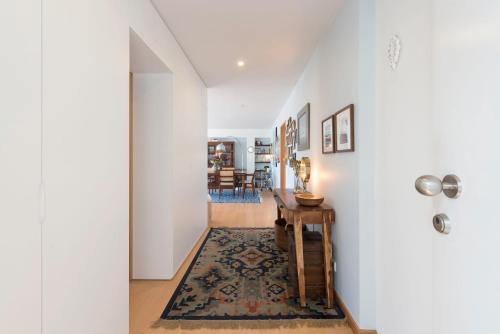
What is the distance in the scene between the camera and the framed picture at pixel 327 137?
6.33 ft

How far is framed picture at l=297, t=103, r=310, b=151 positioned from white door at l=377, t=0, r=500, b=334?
160cm

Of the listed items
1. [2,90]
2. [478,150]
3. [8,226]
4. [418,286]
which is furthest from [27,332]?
[478,150]

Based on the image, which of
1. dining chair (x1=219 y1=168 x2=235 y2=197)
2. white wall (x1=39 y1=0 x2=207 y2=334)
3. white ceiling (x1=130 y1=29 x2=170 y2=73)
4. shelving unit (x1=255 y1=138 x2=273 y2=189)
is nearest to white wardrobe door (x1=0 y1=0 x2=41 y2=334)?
white wall (x1=39 y1=0 x2=207 y2=334)

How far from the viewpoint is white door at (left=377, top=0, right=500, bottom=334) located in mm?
603

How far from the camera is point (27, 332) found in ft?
2.59

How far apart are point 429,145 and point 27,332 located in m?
1.53

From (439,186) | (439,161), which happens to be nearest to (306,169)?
(439,161)

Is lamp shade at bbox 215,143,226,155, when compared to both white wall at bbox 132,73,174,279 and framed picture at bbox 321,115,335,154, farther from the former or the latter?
framed picture at bbox 321,115,335,154

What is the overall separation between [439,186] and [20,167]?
4.29ft

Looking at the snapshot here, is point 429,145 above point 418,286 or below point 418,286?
above

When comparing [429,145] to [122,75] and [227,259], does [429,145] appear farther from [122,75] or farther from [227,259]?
[227,259]

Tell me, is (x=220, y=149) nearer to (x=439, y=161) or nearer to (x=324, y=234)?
(x=324, y=234)

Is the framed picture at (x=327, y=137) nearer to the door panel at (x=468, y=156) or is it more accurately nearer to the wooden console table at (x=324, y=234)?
the wooden console table at (x=324, y=234)

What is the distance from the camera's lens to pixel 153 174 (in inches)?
87.4
